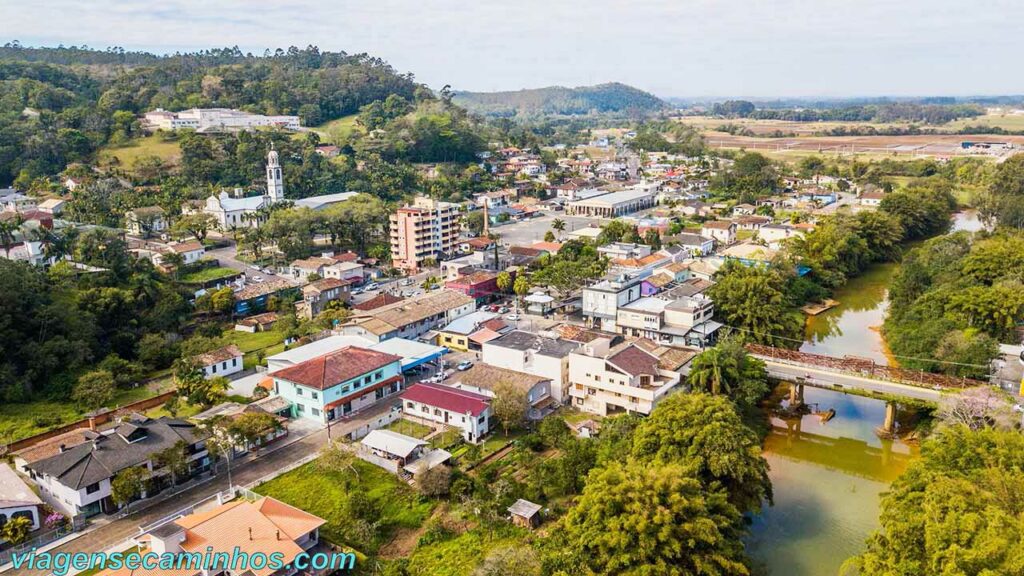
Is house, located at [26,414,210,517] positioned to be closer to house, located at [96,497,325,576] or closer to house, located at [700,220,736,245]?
house, located at [96,497,325,576]

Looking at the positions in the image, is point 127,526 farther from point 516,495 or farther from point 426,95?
point 426,95

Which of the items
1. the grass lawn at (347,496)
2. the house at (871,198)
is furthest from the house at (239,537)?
the house at (871,198)

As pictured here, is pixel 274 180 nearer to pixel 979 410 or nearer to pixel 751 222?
pixel 751 222

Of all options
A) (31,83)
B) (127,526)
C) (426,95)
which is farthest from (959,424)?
(426,95)

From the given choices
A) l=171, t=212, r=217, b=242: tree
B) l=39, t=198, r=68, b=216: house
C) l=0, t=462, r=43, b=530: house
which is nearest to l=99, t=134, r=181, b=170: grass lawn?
l=39, t=198, r=68, b=216: house

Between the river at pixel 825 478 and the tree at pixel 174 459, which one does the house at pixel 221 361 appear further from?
the river at pixel 825 478

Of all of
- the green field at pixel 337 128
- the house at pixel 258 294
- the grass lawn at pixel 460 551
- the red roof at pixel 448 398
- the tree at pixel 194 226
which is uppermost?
the green field at pixel 337 128

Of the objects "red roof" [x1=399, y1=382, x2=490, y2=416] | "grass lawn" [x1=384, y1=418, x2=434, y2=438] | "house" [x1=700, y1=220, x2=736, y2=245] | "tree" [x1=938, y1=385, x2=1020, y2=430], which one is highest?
"house" [x1=700, y1=220, x2=736, y2=245]
